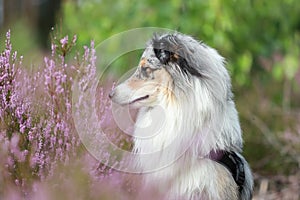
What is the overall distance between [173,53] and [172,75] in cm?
11

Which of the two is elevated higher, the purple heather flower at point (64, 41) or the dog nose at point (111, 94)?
the purple heather flower at point (64, 41)

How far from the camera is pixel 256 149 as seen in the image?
6395 mm

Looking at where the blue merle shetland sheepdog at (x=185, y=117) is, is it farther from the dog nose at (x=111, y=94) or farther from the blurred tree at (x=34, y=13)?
the blurred tree at (x=34, y=13)

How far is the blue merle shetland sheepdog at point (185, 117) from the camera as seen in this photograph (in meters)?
3.35

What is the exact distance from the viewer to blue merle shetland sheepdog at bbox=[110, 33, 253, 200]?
3.35 metres

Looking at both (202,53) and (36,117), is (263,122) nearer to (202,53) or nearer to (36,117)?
(202,53)

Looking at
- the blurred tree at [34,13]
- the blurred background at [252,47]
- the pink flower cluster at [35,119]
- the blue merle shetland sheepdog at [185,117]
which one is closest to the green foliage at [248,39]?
the blurred background at [252,47]

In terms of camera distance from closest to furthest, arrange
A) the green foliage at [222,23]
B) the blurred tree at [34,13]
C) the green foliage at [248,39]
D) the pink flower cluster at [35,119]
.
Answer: the pink flower cluster at [35,119] < the green foliage at [248,39] < the green foliage at [222,23] < the blurred tree at [34,13]

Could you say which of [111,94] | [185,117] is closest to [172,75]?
[185,117]

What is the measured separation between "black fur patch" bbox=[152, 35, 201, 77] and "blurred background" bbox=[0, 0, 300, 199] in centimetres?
252

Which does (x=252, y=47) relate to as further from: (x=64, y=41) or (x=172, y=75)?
(x=64, y=41)

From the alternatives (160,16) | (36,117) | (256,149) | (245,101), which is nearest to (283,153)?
(256,149)

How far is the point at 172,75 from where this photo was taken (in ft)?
11.0

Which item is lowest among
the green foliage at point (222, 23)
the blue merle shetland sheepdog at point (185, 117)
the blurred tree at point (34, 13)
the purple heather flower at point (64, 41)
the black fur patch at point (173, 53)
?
the blue merle shetland sheepdog at point (185, 117)
